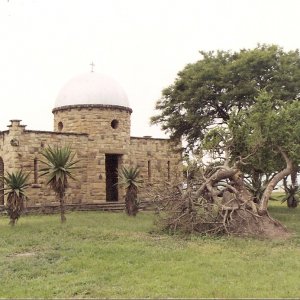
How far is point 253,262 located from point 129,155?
17765 mm

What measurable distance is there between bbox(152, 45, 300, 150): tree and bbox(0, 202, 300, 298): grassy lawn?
10055 mm

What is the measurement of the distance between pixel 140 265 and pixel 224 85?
15.8 metres

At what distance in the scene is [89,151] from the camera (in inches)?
1074

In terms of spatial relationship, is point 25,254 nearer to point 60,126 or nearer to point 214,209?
point 214,209

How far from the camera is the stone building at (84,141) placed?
82.3ft

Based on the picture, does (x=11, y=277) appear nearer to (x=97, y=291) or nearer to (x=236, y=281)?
(x=97, y=291)

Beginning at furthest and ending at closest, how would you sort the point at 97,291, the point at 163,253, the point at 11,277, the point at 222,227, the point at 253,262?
the point at 222,227
the point at 163,253
the point at 253,262
the point at 11,277
the point at 97,291

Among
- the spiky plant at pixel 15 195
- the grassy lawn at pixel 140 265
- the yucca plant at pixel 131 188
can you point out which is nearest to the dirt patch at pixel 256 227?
the grassy lawn at pixel 140 265

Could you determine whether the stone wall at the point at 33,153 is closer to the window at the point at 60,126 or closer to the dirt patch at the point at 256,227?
the window at the point at 60,126

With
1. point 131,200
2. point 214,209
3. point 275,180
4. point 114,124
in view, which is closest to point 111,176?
point 114,124

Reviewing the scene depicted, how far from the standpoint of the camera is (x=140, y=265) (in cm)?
1132

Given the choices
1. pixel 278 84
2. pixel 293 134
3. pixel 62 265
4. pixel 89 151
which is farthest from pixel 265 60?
pixel 62 265

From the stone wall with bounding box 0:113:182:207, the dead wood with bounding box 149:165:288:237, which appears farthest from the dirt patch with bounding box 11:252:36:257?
the stone wall with bounding box 0:113:182:207

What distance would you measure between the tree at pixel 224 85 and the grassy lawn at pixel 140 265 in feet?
33.0
